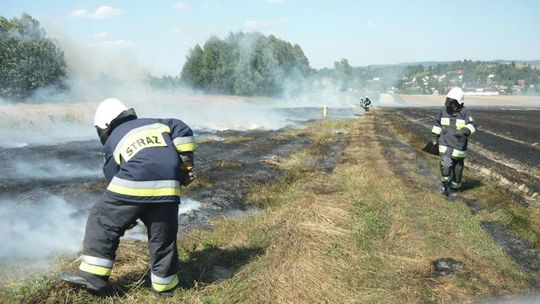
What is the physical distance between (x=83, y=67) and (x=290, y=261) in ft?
130

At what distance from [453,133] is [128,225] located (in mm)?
6293

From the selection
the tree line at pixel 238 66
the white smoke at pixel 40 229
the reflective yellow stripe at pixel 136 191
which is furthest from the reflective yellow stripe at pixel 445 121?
the tree line at pixel 238 66

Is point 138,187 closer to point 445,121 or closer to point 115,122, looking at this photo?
point 115,122

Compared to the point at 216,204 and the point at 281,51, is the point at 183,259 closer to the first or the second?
the point at 216,204

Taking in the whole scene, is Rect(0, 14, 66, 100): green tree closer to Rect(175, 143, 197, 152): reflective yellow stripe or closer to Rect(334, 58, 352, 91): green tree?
Rect(175, 143, 197, 152): reflective yellow stripe

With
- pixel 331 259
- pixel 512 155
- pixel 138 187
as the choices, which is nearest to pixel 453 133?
pixel 331 259

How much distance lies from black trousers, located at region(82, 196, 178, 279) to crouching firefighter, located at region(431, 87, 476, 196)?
19.1 ft

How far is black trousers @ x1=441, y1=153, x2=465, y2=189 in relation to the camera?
7832 mm

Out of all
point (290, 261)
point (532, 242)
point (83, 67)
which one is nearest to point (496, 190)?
point (532, 242)

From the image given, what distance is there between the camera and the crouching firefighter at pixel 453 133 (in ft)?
25.6

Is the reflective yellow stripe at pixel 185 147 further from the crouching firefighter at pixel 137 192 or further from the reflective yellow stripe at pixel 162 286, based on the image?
the reflective yellow stripe at pixel 162 286

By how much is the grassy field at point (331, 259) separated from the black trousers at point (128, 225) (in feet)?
1.19

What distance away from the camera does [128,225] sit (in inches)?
140

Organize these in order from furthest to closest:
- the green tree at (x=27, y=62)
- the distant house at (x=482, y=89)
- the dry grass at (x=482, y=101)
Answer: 1. the distant house at (x=482, y=89)
2. the dry grass at (x=482, y=101)
3. the green tree at (x=27, y=62)
